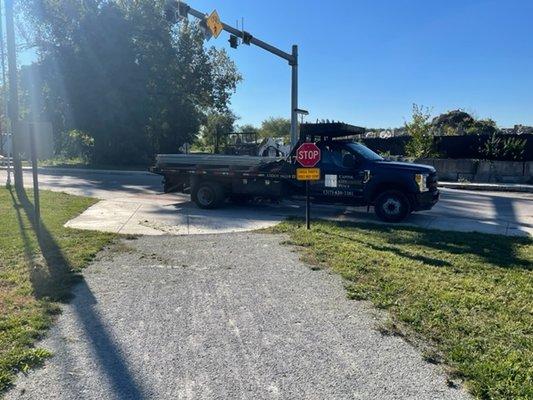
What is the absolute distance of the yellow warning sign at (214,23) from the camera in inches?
588

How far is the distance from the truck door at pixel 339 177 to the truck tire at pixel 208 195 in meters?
2.47

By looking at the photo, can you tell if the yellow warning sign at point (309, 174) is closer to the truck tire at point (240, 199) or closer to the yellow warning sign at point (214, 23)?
the truck tire at point (240, 199)

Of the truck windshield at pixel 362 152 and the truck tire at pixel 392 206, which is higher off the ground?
the truck windshield at pixel 362 152

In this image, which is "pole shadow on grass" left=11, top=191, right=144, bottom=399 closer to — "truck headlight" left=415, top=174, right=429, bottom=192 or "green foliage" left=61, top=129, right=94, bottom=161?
"truck headlight" left=415, top=174, right=429, bottom=192

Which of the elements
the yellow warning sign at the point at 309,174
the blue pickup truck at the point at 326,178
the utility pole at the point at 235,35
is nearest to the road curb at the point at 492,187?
the utility pole at the point at 235,35

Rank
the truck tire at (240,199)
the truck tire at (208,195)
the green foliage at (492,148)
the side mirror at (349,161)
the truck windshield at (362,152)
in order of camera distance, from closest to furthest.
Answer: the side mirror at (349,161)
the truck windshield at (362,152)
the truck tire at (208,195)
the truck tire at (240,199)
the green foliage at (492,148)

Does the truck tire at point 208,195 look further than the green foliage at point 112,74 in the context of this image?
No

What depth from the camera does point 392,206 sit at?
11008 millimetres

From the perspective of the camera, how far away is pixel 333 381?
137 inches

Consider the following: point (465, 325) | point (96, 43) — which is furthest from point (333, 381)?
point (96, 43)

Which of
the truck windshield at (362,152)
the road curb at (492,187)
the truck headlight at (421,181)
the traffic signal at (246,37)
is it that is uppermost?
the traffic signal at (246,37)

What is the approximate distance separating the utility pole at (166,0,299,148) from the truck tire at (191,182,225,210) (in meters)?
4.79

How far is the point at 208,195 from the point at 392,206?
15.3ft

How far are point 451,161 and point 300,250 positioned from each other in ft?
56.9
